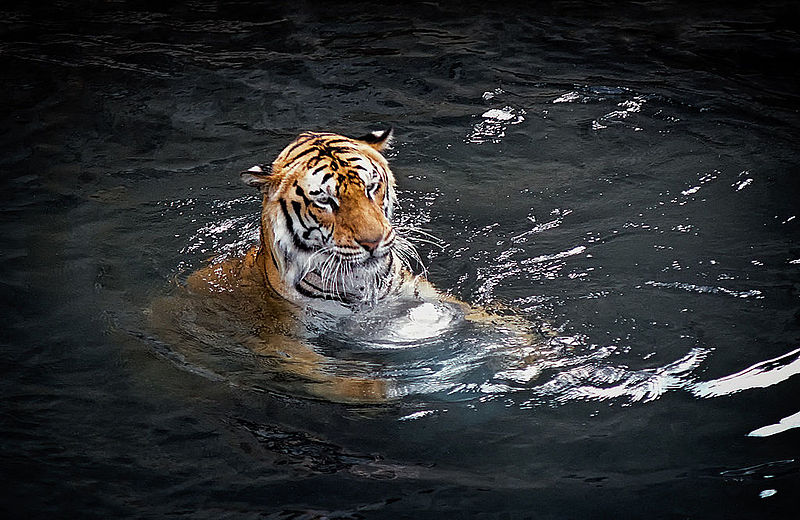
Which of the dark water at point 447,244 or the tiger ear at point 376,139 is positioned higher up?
the tiger ear at point 376,139

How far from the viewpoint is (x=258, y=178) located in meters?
3.19

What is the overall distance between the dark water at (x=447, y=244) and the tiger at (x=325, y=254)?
0.19 m

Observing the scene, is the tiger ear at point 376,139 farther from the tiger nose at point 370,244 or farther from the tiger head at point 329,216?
the tiger nose at point 370,244

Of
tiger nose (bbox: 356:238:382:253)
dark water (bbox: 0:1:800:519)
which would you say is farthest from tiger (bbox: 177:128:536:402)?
dark water (bbox: 0:1:800:519)

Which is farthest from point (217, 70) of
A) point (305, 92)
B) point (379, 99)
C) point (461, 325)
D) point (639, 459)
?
point (639, 459)

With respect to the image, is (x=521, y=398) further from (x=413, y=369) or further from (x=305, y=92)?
(x=305, y=92)

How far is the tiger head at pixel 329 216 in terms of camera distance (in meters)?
3.04

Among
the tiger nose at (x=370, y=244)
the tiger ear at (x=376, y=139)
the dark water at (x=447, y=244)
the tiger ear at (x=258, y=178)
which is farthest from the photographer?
the tiger ear at (x=376, y=139)

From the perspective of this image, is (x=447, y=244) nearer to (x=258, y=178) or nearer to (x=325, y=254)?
(x=325, y=254)

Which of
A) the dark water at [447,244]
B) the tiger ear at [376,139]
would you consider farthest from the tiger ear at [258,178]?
the dark water at [447,244]

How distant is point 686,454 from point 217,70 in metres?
3.82

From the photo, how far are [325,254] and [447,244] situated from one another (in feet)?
2.88

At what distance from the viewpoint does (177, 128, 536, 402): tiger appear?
3.04m

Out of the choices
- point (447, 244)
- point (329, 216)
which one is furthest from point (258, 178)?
point (447, 244)
